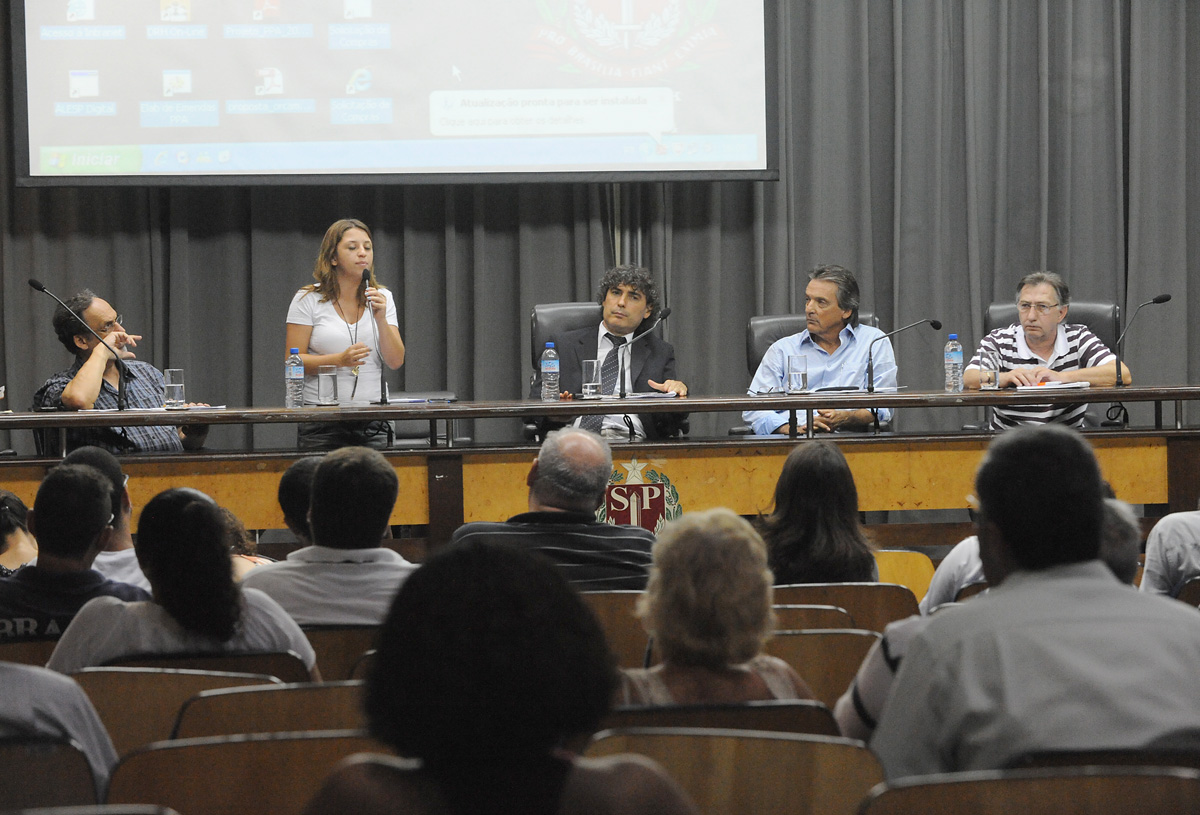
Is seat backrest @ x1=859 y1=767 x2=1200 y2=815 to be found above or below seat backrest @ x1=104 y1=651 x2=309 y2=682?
above

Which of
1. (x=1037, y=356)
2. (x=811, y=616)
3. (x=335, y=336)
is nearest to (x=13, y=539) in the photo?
(x=811, y=616)

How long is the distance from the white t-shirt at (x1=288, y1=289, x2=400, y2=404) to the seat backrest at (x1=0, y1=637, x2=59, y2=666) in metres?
2.57

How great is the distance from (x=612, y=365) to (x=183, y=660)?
3.18 m

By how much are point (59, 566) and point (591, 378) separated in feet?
8.69

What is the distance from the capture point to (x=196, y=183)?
5.64 meters

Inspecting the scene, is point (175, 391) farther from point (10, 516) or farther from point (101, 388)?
point (10, 516)

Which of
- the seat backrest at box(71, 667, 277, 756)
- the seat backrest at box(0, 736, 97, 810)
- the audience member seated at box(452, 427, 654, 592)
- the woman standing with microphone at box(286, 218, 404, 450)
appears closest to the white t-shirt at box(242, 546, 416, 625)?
the audience member seated at box(452, 427, 654, 592)

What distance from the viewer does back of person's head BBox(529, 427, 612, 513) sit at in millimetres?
2605

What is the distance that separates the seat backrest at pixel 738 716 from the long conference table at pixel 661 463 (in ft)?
8.34

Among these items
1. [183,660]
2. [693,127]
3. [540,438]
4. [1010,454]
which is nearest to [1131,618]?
[1010,454]

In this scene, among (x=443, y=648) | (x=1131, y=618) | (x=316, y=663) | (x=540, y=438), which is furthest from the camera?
(x=540, y=438)

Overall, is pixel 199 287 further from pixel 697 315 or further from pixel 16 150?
pixel 697 315

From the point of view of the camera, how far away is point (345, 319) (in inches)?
181

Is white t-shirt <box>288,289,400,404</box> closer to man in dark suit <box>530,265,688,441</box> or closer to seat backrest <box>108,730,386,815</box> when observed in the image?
man in dark suit <box>530,265,688,441</box>
